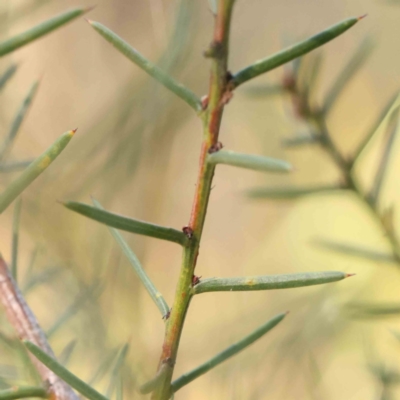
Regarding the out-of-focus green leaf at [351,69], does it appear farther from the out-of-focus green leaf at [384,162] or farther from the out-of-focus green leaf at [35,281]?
the out-of-focus green leaf at [35,281]

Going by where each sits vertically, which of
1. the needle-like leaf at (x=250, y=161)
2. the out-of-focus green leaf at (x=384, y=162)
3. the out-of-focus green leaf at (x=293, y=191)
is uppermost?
the out-of-focus green leaf at (x=384, y=162)

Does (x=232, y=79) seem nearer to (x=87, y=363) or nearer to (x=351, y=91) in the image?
(x=87, y=363)

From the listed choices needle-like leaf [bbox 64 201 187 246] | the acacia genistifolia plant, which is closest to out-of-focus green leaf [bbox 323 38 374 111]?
the acacia genistifolia plant

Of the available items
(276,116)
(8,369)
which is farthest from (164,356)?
(276,116)

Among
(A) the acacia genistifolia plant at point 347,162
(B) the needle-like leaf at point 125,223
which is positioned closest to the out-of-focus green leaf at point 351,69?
(A) the acacia genistifolia plant at point 347,162

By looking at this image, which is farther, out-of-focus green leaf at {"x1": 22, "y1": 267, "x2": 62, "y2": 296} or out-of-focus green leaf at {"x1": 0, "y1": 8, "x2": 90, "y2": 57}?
out-of-focus green leaf at {"x1": 22, "y1": 267, "x2": 62, "y2": 296}

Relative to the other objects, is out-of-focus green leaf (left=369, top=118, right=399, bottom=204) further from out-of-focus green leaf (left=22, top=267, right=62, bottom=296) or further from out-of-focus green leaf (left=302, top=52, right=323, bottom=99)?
out-of-focus green leaf (left=22, top=267, right=62, bottom=296)

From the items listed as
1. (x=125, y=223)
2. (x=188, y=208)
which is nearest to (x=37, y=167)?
(x=125, y=223)

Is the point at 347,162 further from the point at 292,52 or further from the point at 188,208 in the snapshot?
the point at 188,208
